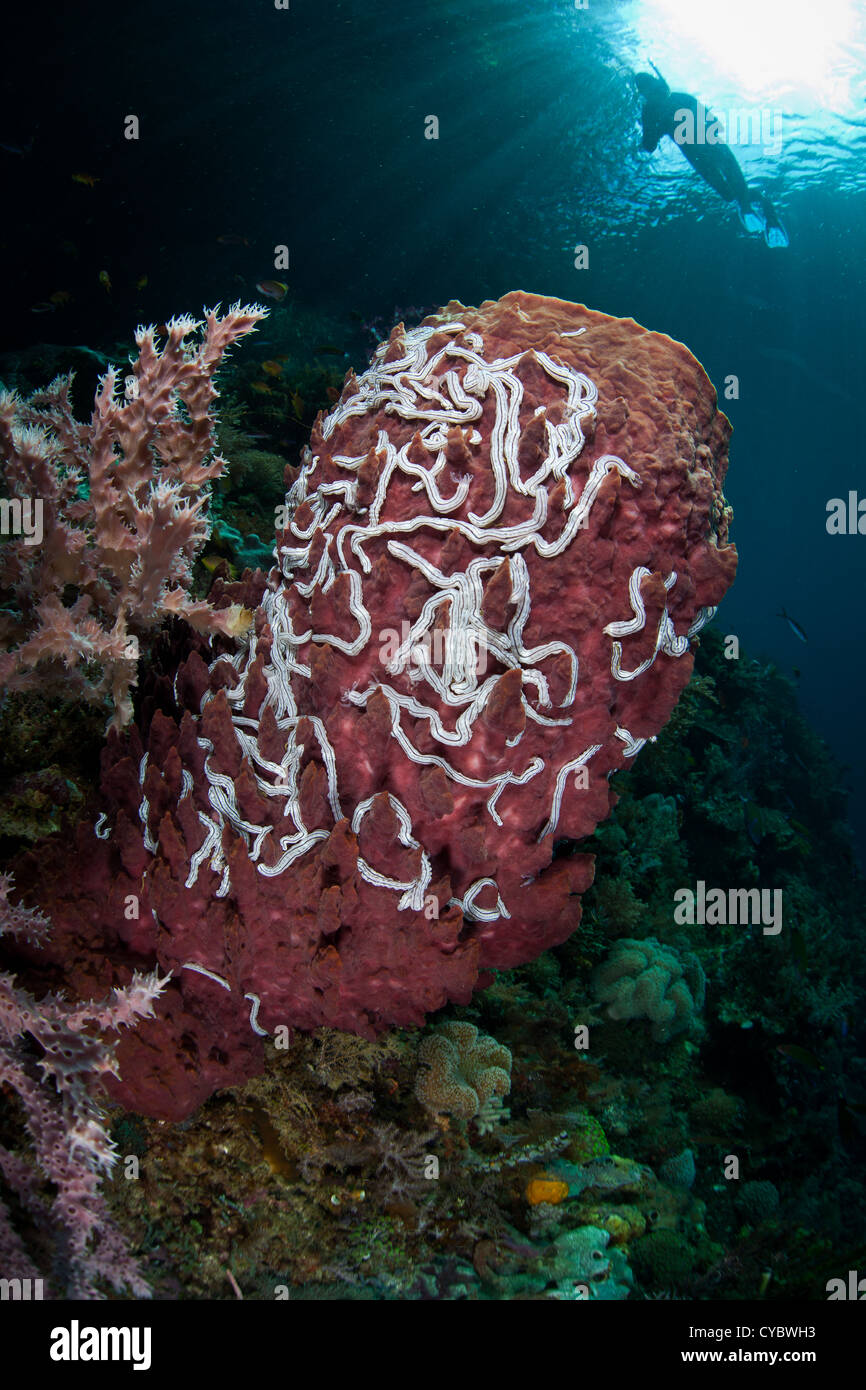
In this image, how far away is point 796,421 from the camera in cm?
4728

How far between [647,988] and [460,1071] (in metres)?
2.68

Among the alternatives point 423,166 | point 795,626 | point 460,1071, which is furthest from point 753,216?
point 460,1071

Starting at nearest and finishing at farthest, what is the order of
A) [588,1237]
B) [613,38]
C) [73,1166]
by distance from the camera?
[73,1166], [588,1237], [613,38]

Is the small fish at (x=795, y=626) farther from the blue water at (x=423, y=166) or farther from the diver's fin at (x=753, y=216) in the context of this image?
the diver's fin at (x=753, y=216)

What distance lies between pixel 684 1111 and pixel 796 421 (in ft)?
180

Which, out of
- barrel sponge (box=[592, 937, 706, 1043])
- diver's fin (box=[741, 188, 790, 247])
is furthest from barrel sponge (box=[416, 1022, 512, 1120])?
diver's fin (box=[741, 188, 790, 247])

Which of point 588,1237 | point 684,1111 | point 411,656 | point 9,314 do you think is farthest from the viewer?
point 9,314

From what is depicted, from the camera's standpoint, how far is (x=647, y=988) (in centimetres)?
539

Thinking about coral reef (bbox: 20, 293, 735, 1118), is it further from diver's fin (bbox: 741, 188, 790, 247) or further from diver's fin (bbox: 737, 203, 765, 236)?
diver's fin (bbox: 737, 203, 765, 236)

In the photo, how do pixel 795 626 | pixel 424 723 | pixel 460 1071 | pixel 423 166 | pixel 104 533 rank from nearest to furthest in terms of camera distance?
pixel 424 723 → pixel 104 533 → pixel 460 1071 → pixel 795 626 → pixel 423 166

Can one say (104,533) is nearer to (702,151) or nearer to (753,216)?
(702,151)

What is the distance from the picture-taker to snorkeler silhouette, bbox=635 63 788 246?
20266mm
